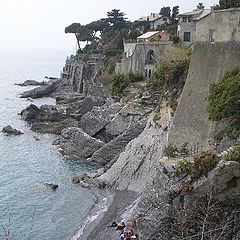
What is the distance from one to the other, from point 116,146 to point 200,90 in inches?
585

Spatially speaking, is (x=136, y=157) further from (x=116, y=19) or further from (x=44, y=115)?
(x=116, y=19)

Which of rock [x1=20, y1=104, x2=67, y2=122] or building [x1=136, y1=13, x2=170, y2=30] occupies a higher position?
building [x1=136, y1=13, x2=170, y2=30]

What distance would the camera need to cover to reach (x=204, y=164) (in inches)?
808

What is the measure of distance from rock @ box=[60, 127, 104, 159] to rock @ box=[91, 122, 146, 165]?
201cm

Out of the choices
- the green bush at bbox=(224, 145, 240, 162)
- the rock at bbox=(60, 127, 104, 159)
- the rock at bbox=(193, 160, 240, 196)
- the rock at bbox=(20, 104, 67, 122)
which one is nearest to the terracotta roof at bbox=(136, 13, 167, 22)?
the rock at bbox=(20, 104, 67, 122)

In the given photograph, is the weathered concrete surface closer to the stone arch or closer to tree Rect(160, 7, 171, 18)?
the stone arch

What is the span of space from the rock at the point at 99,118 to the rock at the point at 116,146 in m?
6.62

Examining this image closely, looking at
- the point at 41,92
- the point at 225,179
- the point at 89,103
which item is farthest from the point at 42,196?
the point at 41,92

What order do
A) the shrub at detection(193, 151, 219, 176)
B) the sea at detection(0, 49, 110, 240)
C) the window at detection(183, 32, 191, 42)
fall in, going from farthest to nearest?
the window at detection(183, 32, 191, 42) < the sea at detection(0, 49, 110, 240) < the shrub at detection(193, 151, 219, 176)

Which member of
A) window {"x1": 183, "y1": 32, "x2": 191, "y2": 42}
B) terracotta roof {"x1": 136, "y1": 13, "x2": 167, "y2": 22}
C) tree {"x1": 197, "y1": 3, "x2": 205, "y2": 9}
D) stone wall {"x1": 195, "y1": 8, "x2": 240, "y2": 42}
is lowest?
window {"x1": 183, "y1": 32, "x2": 191, "y2": 42}

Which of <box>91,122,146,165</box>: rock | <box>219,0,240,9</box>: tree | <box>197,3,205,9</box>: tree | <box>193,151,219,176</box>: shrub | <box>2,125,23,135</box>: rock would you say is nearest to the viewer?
<box>193,151,219,176</box>: shrub

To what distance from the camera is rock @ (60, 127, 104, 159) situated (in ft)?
153

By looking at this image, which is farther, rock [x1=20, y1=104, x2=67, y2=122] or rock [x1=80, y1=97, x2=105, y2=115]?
rock [x1=20, y1=104, x2=67, y2=122]

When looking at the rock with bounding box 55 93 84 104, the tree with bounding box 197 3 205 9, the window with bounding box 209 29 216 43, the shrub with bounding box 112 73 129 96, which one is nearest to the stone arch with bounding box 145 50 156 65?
the shrub with bounding box 112 73 129 96
